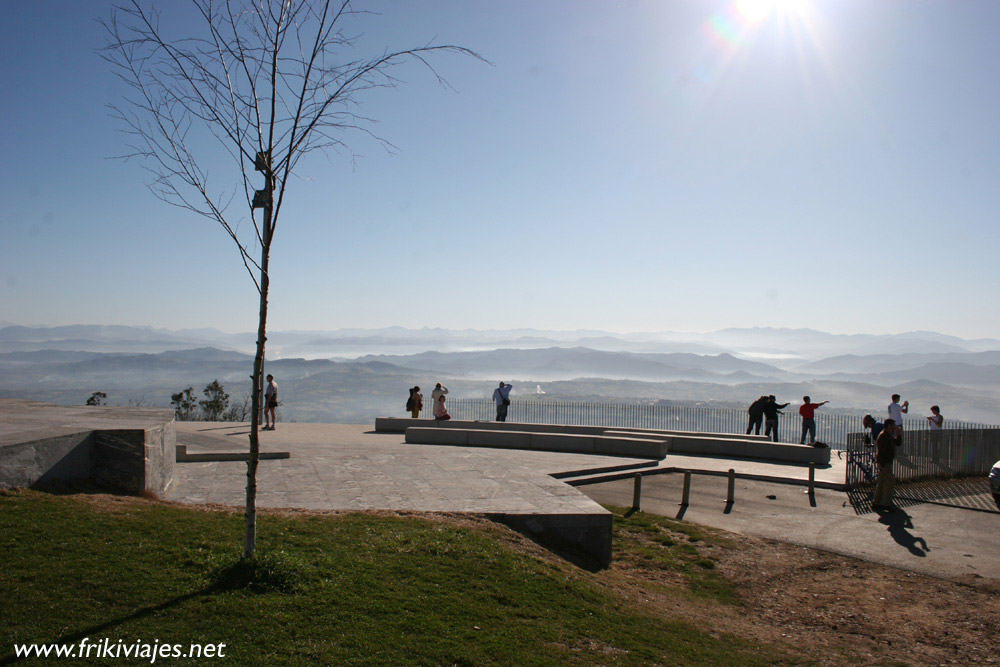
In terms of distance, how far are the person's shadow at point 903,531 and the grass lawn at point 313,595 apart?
4.35 m

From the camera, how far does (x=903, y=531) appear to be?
35.1ft

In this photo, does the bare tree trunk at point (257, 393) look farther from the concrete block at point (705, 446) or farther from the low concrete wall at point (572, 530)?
the concrete block at point (705, 446)

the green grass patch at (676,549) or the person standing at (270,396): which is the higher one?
the person standing at (270,396)

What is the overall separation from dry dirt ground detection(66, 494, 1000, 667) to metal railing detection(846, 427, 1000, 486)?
586 cm

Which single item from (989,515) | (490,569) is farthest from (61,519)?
(989,515)

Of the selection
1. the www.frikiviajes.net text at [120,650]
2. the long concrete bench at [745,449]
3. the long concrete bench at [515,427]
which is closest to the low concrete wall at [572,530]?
the www.frikiviajes.net text at [120,650]

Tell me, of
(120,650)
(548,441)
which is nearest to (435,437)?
(548,441)

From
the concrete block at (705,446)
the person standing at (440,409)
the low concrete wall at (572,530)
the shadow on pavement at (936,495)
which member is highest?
the person standing at (440,409)

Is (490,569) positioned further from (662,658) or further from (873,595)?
(873,595)

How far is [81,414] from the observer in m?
10.5

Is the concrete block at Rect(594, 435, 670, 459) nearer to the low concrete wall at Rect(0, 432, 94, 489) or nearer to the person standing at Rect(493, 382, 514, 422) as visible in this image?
the person standing at Rect(493, 382, 514, 422)

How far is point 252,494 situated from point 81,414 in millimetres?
7420

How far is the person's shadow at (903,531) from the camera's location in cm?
966

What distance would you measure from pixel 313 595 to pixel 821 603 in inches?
230
